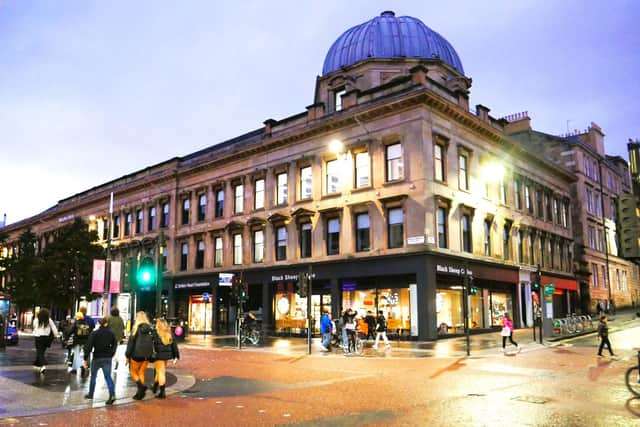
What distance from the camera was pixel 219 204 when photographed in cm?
4425

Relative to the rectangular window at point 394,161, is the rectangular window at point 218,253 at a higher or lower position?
lower

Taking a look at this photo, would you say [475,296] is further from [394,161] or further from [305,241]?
[305,241]

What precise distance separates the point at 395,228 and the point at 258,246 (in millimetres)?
12004

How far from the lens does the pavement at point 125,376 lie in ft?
36.4

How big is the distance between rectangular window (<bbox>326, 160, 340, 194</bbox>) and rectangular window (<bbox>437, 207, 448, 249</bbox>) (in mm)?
6707

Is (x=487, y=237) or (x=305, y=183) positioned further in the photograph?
(x=305, y=183)

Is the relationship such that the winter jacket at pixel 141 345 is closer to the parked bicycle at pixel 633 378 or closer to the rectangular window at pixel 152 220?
the parked bicycle at pixel 633 378

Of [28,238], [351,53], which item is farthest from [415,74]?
[28,238]

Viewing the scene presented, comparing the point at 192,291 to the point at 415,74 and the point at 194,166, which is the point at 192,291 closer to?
the point at 194,166

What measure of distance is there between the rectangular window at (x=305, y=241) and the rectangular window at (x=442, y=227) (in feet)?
28.9

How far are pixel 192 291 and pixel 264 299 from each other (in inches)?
365

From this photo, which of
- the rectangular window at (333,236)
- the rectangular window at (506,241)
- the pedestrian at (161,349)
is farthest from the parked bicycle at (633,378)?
the rectangular window at (506,241)

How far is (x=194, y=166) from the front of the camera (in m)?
45.7

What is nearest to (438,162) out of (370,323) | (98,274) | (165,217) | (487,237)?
(487,237)
